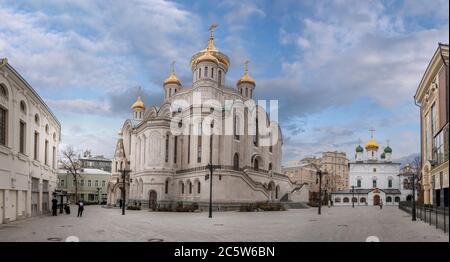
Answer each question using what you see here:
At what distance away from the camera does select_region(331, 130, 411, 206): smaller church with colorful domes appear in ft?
259

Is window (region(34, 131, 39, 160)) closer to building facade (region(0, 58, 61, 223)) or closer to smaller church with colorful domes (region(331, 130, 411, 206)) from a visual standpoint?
building facade (region(0, 58, 61, 223))

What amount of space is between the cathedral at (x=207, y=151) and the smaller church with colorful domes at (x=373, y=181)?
28.2 meters

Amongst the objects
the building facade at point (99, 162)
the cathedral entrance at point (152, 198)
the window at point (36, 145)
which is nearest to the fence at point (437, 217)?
the window at point (36, 145)

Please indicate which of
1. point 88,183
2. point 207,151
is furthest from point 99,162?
point 207,151

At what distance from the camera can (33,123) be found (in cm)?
2805

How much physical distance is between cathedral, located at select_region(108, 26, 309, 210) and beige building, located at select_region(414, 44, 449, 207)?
59.0 feet

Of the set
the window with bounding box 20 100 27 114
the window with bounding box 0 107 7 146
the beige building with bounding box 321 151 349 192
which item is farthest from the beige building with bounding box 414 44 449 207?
the beige building with bounding box 321 151 349 192

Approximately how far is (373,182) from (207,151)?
50.7 metres

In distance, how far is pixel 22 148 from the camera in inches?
1022

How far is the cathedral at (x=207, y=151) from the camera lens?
4300 centimetres

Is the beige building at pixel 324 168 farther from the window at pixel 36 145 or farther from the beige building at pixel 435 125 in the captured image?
the window at pixel 36 145

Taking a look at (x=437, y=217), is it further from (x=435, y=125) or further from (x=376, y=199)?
(x=376, y=199)
